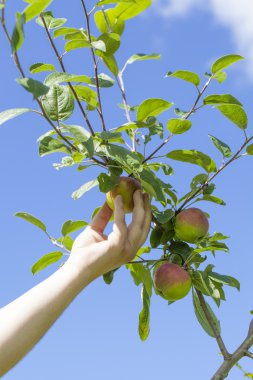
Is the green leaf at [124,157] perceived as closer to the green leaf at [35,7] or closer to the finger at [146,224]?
the finger at [146,224]

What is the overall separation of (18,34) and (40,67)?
1.33 feet

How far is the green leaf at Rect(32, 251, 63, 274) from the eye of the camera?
212 cm

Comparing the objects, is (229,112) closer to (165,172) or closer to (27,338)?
(165,172)

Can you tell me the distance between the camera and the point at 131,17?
1.93 metres

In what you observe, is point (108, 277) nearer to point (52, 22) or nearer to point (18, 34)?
point (52, 22)

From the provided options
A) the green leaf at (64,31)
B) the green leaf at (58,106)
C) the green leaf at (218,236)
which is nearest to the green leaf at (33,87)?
the green leaf at (58,106)

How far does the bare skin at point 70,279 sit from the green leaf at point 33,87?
0.45 meters

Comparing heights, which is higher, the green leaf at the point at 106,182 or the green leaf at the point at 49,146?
the green leaf at the point at 49,146

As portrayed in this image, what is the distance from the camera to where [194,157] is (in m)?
2.00

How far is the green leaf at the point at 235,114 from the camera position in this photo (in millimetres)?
1946

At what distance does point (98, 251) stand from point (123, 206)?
0.60 ft

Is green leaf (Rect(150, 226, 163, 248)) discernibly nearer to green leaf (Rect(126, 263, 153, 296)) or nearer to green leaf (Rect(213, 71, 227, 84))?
green leaf (Rect(126, 263, 153, 296))

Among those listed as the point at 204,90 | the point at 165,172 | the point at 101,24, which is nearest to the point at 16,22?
the point at 101,24

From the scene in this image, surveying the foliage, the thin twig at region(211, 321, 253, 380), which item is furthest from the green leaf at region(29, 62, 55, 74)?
the thin twig at region(211, 321, 253, 380)
